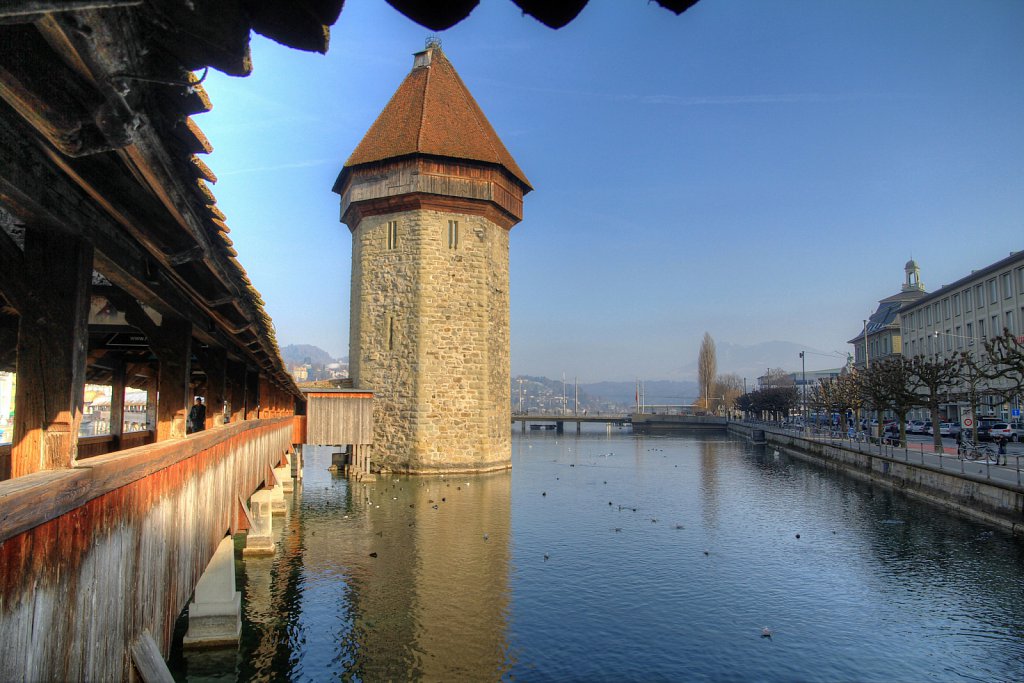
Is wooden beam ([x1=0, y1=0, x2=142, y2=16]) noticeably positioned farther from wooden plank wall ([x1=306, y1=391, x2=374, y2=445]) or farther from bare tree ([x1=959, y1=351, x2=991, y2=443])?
bare tree ([x1=959, y1=351, x2=991, y2=443])

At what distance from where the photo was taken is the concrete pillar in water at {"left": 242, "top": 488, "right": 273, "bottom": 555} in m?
15.9

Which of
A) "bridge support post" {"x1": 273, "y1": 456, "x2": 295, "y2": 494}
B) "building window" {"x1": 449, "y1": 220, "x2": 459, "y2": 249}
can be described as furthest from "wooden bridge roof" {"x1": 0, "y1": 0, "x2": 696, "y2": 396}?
"building window" {"x1": 449, "y1": 220, "x2": 459, "y2": 249}

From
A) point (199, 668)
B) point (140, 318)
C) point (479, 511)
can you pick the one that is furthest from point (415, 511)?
point (140, 318)

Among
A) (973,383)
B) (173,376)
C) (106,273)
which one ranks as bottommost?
(173,376)

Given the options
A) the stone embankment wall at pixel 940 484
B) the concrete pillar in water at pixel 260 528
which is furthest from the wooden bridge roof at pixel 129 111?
the stone embankment wall at pixel 940 484

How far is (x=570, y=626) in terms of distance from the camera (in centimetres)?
1165

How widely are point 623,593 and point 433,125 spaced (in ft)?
79.5

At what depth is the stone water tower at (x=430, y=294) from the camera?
29.7 meters

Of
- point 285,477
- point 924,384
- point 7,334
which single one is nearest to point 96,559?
point 7,334

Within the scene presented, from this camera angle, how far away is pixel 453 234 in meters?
30.6

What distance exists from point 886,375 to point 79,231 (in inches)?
1563

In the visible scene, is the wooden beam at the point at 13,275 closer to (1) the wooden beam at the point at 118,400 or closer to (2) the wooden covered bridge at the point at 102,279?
(2) the wooden covered bridge at the point at 102,279

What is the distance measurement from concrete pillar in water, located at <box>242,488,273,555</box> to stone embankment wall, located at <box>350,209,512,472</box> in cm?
1300

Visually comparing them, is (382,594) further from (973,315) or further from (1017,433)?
(973,315)
